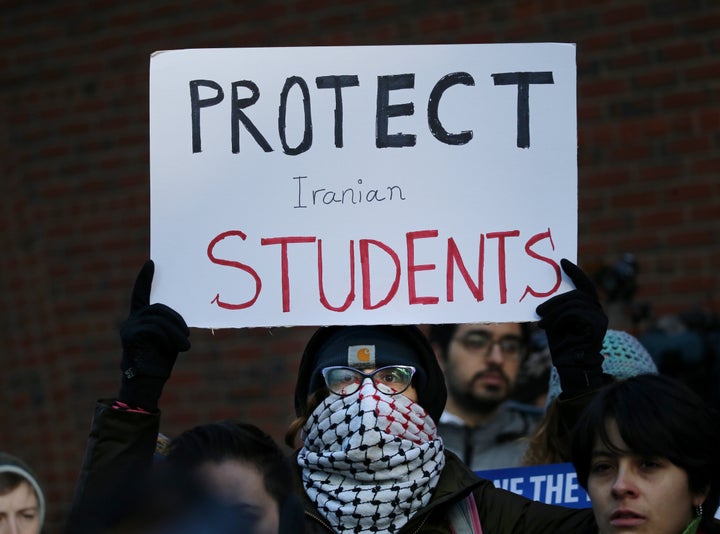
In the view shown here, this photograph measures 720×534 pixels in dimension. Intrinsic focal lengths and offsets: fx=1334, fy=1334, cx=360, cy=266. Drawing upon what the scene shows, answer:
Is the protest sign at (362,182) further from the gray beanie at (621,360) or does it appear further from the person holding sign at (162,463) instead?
the gray beanie at (621,360)

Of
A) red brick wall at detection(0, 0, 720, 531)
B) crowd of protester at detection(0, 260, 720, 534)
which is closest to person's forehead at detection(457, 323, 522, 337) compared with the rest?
red brick wall at detection(0, 0, 720, 531)

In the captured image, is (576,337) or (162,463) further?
(576,337)

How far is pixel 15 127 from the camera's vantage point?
651 cm

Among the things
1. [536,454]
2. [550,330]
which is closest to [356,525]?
[550,330]

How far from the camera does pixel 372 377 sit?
9.31 feet

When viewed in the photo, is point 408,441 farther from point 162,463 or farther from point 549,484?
point 162,463

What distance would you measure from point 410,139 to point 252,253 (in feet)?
1.44

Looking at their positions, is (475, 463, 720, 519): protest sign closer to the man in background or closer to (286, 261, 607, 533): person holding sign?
(286, 261, 607, 533): person holding sign

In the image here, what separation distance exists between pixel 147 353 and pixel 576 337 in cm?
89

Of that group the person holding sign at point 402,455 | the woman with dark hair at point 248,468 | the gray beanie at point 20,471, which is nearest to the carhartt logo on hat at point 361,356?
the person holding sign at point 402,455

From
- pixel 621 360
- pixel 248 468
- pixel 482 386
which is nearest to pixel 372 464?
pixel 248 468

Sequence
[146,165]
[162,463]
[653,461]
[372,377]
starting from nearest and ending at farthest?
[162,463] → [653,461] → [372,377] → [146,165]

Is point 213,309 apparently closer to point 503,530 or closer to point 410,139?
point 410,139

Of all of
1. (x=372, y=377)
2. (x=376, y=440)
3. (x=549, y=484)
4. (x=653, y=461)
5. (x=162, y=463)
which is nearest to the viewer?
(x=162, y=463)
